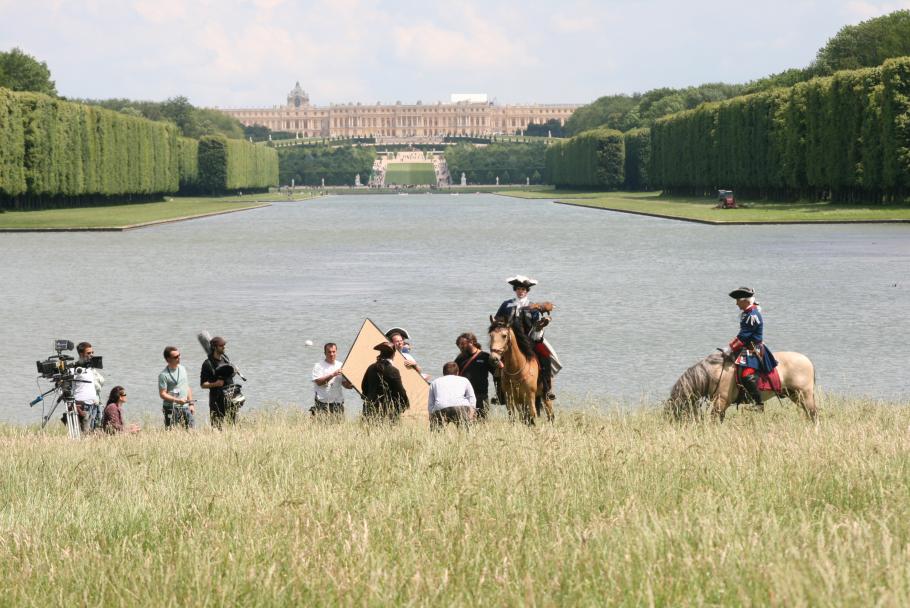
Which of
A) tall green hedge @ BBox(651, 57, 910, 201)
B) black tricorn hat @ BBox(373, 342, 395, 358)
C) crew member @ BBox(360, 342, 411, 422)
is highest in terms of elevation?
tall green hedge @ BBox(651, 57, 910, 201)

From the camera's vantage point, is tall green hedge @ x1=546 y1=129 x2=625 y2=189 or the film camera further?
tall green hedge @ x1=546 y1=129 x2=625 y2=189

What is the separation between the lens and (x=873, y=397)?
13227mm

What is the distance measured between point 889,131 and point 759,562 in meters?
55.6

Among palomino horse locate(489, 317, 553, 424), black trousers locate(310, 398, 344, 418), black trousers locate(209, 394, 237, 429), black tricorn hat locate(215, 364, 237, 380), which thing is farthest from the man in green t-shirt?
palomino horse locate(489, 317, 553, 424)

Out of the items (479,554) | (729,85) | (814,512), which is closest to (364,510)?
(479,554)

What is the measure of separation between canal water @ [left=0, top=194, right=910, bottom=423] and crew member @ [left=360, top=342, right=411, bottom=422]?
238cm

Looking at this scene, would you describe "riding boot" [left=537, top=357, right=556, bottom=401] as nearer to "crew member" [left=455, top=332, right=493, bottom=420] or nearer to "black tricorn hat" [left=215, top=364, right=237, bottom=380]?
"crew member" [left=455, top=332, right=493, bottom=420]

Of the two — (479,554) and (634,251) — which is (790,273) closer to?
(634,251)

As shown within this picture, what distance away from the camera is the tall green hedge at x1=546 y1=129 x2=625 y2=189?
115750mm

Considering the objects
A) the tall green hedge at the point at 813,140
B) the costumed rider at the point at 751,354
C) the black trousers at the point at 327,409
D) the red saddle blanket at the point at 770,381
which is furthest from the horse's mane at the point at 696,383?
the tall green hedge at the point at 813,140

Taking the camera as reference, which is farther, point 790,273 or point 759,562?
point 790,273

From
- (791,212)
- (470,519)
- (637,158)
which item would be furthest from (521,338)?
→ (637,158)

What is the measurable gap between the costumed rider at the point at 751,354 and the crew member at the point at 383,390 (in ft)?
9.29

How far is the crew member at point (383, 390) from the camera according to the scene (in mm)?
11375
